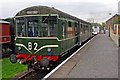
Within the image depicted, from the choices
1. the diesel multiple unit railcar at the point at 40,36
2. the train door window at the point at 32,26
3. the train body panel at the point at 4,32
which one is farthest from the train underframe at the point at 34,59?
the train body panel at the point at 4,32

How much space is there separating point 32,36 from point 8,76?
2.15m

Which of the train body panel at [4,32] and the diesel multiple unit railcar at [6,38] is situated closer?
the train body panel at [4,32]

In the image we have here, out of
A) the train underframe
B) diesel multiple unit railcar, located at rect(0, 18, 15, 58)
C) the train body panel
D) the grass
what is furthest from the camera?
diesel multiple unit railcar, located at rect(0, 18, 15, 58)

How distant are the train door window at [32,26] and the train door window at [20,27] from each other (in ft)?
1.14

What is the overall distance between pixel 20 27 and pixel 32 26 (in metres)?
0.69

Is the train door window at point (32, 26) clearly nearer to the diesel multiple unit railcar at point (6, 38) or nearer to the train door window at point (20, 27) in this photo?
the train door window at point (20, 27)

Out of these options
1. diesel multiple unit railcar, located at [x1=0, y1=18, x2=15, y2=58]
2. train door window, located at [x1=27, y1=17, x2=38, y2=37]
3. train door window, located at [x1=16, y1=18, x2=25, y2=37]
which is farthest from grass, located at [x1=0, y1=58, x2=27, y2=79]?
diesel multiple unit railcar, located at [x1=0, y1=18, x2=15, y2=58]

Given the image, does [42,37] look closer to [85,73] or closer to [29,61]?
[29,61]

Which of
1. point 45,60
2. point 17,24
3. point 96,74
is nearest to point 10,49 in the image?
point 17,24

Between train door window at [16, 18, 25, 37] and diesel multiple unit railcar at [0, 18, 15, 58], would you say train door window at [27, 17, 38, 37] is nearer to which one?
train door window at [16, 18, 25, 37]

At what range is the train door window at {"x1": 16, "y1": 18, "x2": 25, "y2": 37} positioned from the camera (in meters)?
12.3

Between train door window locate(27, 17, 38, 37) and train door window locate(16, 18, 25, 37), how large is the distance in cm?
35

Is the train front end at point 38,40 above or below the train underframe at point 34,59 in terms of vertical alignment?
above

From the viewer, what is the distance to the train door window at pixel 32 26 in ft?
39.2
